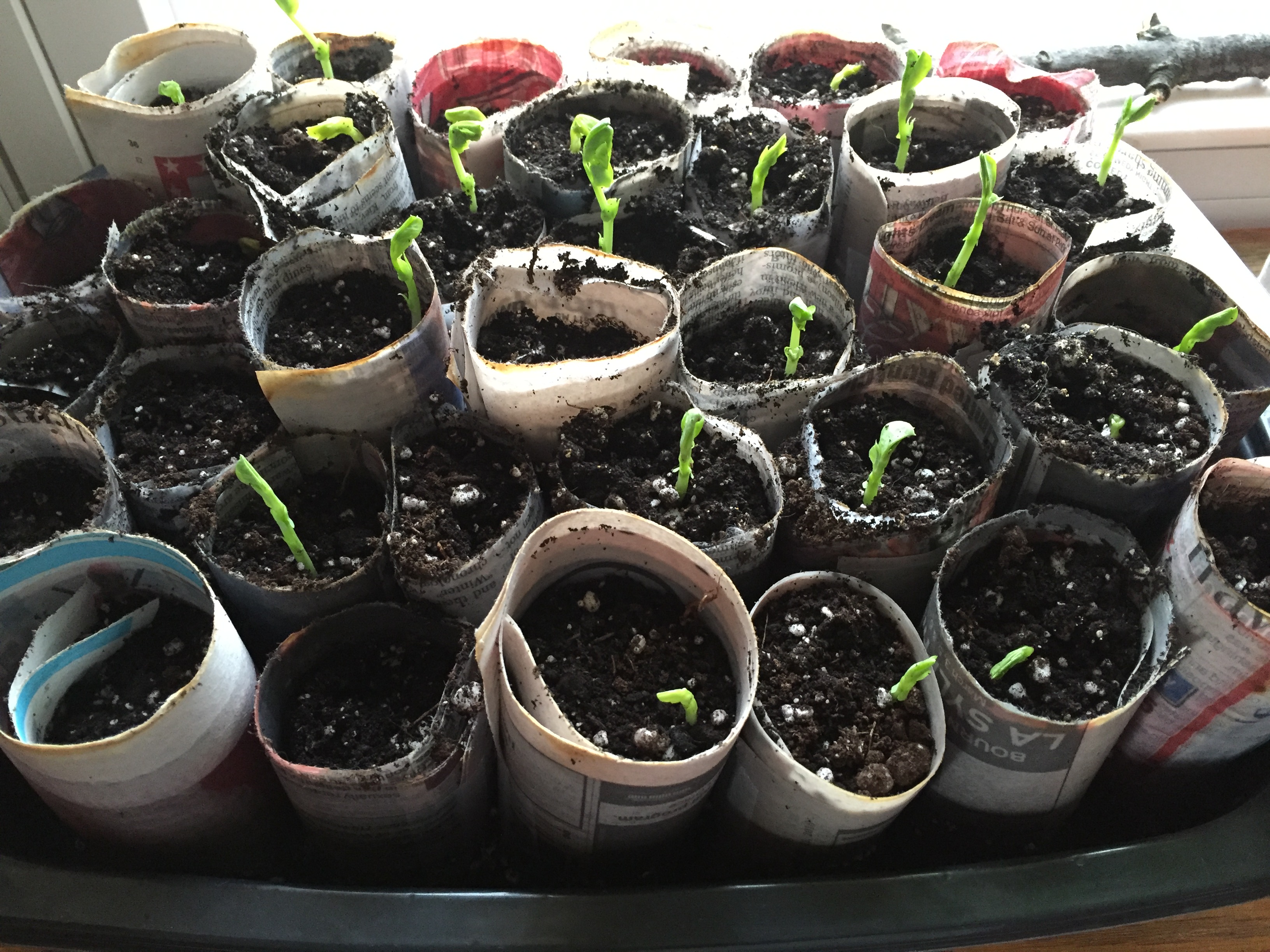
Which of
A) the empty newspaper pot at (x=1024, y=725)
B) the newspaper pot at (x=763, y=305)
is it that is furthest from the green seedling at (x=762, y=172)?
the empty newspaper pot at (x=1024, y=725)

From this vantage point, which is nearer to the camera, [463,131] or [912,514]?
[912,514]

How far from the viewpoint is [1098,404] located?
97cm

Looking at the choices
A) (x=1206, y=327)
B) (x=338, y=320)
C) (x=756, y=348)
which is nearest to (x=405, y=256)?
(x=338, y=320)

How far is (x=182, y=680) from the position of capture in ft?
2.68

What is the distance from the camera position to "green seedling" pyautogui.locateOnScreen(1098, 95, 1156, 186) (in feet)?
3.85

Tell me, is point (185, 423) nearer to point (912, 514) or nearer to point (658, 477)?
point (658, 477)

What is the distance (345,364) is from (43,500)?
0.37 meters

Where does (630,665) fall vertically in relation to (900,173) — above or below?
below

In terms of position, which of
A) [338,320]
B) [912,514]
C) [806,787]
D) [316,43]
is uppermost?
[316,43]

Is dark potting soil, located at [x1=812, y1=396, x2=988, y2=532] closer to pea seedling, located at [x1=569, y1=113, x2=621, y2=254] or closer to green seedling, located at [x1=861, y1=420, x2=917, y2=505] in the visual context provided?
green seedling, located at [x1=861, y1=420, x2=917, y2=505]

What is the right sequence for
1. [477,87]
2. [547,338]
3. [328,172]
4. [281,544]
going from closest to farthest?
[281,544]
[547,338]
[328,172]
[477,87]

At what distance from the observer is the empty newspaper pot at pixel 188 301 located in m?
1.04

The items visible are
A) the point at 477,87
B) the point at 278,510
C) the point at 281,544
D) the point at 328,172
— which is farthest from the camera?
the point at 477,87

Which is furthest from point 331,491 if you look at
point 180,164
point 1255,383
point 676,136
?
point 1255,383
